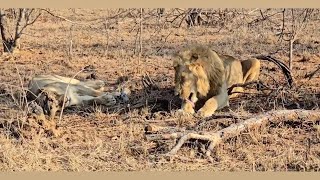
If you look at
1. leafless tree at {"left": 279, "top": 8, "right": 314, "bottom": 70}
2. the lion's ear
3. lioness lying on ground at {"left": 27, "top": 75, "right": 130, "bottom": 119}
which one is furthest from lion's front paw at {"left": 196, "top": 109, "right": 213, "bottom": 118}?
leafless tree at {"left": 279, "top": 8, "right": 314, "bottom": 70}

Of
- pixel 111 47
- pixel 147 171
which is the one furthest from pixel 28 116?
pixel 111 47

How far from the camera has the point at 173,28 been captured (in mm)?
15836

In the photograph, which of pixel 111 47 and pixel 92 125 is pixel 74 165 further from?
pixel 111 47

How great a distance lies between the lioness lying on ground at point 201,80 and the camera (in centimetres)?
668

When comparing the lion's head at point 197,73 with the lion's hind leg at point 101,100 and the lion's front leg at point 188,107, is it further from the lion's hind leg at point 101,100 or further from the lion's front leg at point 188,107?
the lion's hind leg at point 101,100

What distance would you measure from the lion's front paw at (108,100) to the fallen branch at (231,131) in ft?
6.84

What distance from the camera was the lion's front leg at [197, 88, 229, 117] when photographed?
6.68 meters

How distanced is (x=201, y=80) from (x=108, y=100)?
1450mm

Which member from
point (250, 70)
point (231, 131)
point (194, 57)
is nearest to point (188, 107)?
point (194, 57)

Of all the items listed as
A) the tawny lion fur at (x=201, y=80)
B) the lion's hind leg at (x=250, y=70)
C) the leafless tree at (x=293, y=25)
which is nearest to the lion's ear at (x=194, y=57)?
the tawny lion fur at (x=201, y=80)

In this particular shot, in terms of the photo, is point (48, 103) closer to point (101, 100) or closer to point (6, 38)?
point (101, 100)

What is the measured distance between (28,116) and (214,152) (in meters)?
2.11

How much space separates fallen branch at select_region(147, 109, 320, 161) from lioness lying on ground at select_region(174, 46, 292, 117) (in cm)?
86

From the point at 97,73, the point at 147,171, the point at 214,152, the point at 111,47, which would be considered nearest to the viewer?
the point at 147,171
